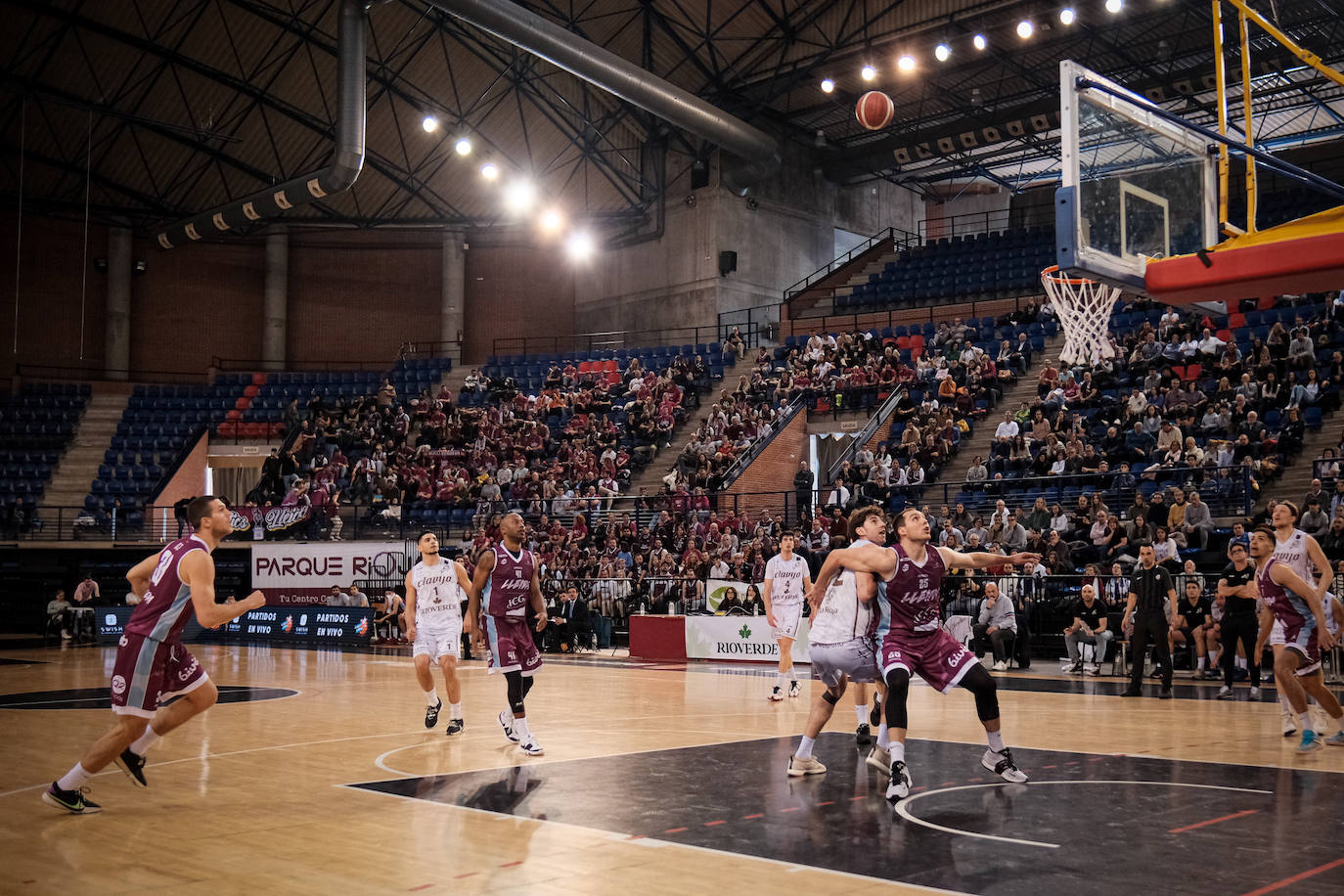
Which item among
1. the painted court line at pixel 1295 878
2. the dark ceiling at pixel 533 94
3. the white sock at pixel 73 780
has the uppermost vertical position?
the dark ceiling at pixel 533 94

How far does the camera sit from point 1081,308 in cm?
1914

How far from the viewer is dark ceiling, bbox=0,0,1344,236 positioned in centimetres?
3212

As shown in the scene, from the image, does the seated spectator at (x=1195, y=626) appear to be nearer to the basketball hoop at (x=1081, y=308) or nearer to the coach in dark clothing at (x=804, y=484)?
the basketball hoop at (x=1081, y=308)

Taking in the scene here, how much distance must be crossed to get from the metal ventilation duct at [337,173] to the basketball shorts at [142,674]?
890 inches

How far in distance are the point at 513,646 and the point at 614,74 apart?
21224 mm

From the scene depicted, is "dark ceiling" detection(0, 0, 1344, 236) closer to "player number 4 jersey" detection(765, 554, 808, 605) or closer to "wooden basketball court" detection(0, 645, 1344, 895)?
"player number 4 jersey" detection(765, 554, 808, 605)

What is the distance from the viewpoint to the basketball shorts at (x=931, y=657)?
8.48 metres

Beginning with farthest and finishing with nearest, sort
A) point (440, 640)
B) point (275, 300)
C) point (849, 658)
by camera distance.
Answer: point (275, 300), point (440, 640), point (849, 658)

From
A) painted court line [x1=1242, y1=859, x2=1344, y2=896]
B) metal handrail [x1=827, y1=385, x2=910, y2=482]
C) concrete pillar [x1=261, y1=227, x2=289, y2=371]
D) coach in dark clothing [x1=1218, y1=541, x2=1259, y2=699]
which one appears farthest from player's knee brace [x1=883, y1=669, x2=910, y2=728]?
concrete pillar [x1=261, y1=227, x2=289, y2=371]

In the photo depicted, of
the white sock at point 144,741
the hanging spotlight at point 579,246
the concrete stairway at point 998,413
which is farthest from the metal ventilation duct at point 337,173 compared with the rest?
the white sock at point 144,741

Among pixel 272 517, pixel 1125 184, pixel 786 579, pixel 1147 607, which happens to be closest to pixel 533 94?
pixel 272 517

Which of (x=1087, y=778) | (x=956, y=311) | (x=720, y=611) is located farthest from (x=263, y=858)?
(x=956, y=311)

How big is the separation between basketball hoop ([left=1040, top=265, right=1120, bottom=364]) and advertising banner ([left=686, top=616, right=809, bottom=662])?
6683 millimetres

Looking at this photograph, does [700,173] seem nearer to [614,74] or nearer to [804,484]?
[614,74]
